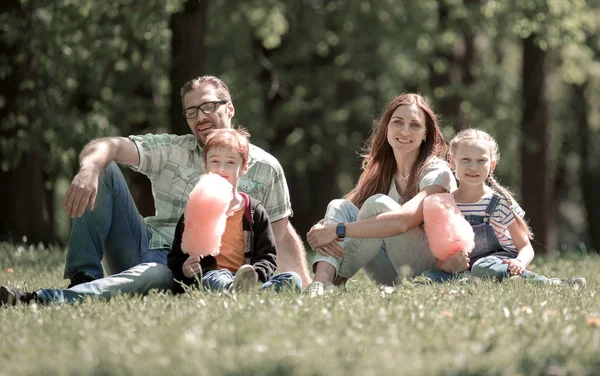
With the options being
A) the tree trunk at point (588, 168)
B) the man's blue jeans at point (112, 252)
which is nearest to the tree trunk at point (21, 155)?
the man's blue jeans at point (112, 252)

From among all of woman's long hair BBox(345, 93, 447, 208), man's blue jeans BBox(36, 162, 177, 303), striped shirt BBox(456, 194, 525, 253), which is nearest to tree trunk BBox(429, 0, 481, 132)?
woman's long hair BBox(345, 93, 447, 208)

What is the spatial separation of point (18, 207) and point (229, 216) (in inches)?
269

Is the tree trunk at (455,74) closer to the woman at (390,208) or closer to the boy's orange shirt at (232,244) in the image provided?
the woman at (390,208)

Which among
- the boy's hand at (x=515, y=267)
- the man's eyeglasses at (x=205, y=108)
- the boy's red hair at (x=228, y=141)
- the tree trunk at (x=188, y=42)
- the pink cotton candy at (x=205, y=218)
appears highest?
the tree trunk at (x=188, y=42)

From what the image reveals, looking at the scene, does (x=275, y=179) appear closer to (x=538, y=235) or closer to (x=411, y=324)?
(x=411, y=324)

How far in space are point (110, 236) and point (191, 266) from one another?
716 mm

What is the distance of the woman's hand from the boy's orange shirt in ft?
A: 1.70

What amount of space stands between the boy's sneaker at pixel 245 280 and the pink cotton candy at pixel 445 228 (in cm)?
131

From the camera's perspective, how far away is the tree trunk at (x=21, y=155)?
1149cm

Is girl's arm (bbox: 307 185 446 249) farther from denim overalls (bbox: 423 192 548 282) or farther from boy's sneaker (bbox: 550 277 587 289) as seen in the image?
boy's sneaker (bbox: 550 277 587 289)

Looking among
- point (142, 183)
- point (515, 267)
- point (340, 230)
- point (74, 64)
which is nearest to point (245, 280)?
point (340, 230)

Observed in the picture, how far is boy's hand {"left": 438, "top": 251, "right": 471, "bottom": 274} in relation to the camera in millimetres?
5984

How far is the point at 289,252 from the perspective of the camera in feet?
20.3

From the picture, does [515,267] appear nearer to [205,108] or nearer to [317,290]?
[317,290]
